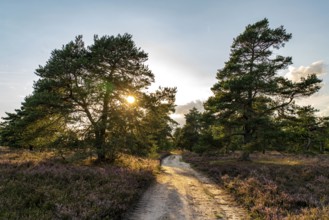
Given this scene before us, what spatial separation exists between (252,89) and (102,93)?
15.4 m

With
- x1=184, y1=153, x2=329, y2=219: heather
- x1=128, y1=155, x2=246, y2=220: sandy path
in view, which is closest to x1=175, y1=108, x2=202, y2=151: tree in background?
x1=184, y1=153, x2=329, y2=219: heather

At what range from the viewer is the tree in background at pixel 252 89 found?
23.2 meters

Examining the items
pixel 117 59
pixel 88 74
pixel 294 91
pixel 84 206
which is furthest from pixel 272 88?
pixel 84 206

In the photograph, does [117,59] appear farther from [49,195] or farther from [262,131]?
[262,131]

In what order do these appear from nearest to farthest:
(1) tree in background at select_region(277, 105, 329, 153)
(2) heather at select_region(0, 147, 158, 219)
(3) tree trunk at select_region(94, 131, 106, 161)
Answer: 1. (2) heather at select_region(0, 147, 158, 219)
2. (3) tree trunk at select_region(94, 131, 106, 161)
3. (1) tree in background at select_region(277, 105, 329, 153)

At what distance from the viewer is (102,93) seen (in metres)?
19.8

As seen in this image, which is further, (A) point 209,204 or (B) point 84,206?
(A) point 209,204

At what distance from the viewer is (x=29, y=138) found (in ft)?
62.2

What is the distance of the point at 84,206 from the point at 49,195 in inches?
65.2

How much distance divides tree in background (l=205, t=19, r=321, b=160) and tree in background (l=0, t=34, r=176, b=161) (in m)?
7.62

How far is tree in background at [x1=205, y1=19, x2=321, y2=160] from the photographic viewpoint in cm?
2323

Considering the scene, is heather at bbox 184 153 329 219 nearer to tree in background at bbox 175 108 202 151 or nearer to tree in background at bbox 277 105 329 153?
tree in background at bbox 277 105 329 153

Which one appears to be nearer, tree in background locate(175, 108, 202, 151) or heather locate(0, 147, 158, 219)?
heather locate(0, 147, 158, 219)

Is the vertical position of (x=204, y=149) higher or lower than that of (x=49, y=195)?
higher
